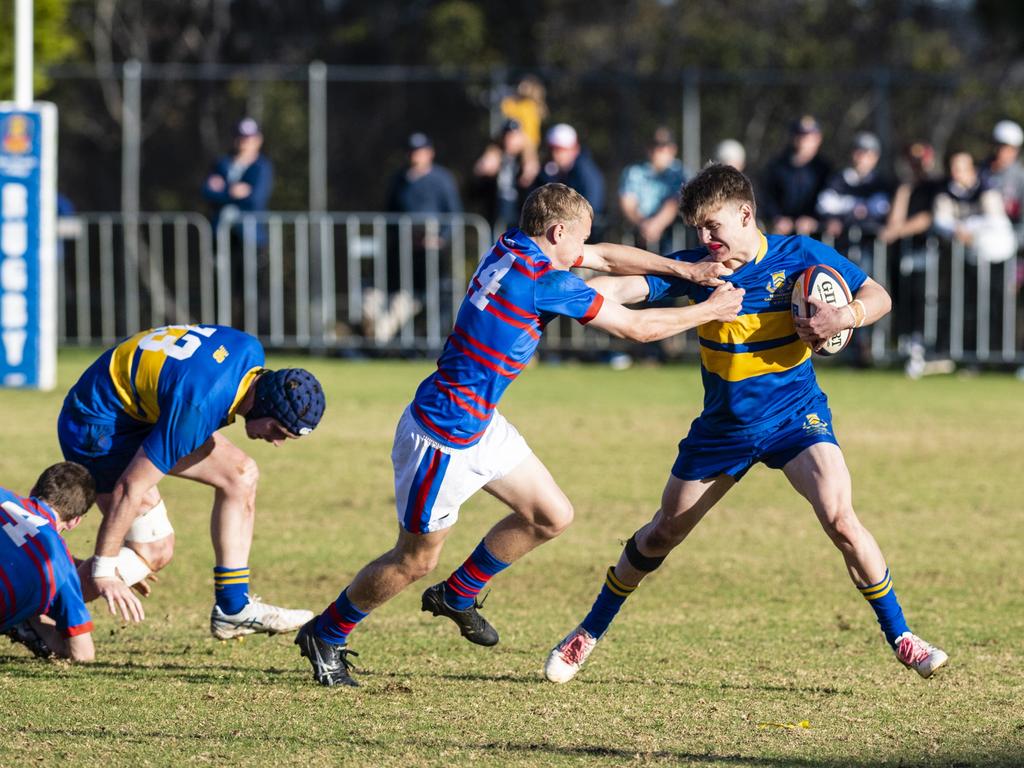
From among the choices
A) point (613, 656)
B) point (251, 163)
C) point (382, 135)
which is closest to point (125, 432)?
point (613, 656)

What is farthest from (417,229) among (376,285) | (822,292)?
(822,292)

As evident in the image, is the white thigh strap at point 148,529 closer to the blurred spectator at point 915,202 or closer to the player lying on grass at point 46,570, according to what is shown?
the player lying on grass at point 46,570

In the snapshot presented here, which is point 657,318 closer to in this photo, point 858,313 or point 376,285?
point 858,313

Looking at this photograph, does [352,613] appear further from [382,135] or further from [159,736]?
[382,135]

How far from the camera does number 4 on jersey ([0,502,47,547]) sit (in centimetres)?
603

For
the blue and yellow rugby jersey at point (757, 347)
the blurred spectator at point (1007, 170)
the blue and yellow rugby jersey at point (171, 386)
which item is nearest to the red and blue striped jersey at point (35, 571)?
the blue and yellow rugby jersey at point (171, 386)

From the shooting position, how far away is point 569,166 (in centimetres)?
1598

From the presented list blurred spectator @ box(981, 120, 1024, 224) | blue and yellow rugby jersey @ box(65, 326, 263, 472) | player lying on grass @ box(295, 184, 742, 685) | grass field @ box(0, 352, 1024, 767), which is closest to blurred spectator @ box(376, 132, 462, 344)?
blurred spectator @ box(981, 120, 1024, 224)

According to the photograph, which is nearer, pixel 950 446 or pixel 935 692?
pixel 935 692

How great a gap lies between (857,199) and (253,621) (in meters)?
10.7

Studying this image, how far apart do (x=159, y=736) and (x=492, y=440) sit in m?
1.54

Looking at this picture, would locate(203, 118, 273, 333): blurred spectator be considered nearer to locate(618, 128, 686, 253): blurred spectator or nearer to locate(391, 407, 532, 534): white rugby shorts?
locate(618, 128, 686, 253): blurred spectator

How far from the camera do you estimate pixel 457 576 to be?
6.45 meters

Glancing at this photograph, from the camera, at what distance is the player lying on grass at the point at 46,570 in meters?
5.99
